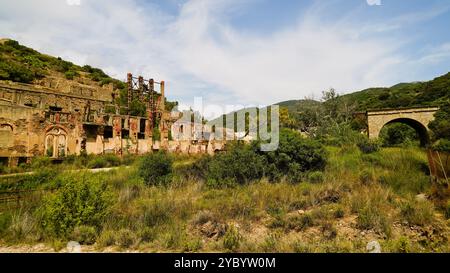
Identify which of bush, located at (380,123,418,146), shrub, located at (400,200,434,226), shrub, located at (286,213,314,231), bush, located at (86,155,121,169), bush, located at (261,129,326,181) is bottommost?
shrub, located at (286,213,314,231)

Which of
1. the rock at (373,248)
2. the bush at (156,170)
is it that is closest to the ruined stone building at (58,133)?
the bush at (156,170)

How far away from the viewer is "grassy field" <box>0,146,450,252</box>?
4426mm

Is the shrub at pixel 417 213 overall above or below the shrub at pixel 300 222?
above

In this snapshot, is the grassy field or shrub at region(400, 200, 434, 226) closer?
the grassy field

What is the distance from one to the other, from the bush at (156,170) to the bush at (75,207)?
3976 millimetres

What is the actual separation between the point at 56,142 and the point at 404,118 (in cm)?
3347

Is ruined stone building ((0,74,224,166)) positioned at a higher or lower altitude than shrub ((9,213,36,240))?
higher

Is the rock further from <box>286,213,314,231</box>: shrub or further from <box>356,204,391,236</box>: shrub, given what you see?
<box>286,213,314,231</box>: shrub

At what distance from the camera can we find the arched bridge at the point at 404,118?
22906mm

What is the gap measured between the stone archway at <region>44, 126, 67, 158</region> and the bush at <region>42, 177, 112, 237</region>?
16.8 meters

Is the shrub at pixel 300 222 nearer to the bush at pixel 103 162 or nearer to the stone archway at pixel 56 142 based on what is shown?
the bush at pixel 103 162

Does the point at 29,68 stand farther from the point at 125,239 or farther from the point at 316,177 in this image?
the point at 316,177

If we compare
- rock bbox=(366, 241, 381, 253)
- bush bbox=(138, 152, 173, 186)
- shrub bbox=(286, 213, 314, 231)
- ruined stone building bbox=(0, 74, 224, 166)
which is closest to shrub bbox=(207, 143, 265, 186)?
bush bbox=(138, 152, 173, 186)
